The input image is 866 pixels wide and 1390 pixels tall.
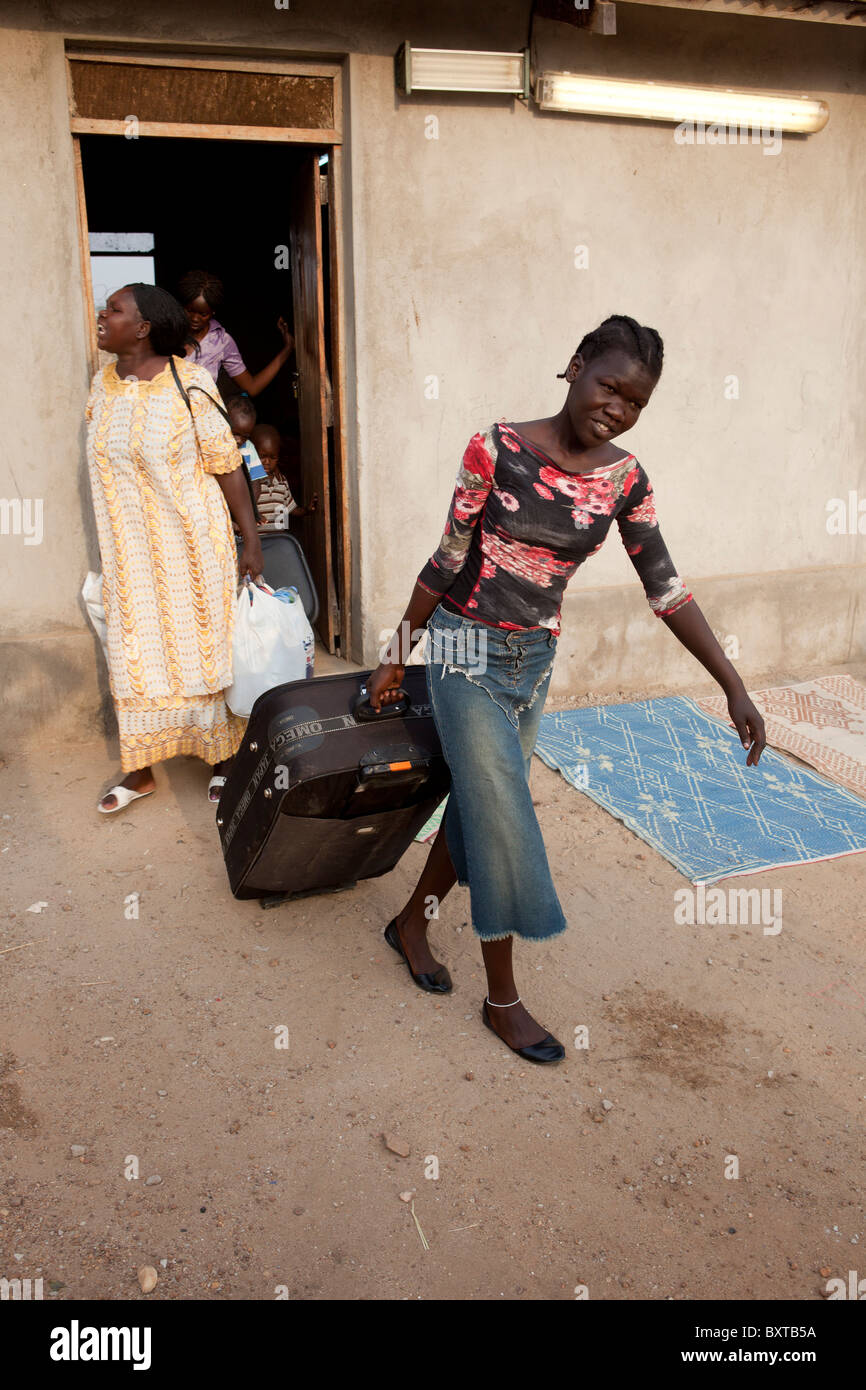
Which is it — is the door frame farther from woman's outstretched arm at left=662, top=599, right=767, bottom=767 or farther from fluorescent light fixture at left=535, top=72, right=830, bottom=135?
woman's outstretched arm at left=662, top=599, right=767, bottom=767

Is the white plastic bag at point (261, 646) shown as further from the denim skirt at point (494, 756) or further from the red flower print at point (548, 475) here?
the red flower print at point (548, 475)

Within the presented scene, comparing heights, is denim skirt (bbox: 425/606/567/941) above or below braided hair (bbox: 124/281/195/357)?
below

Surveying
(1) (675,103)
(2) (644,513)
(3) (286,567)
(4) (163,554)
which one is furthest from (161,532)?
(1) (675,103)

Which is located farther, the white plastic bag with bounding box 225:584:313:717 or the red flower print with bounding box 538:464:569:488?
the white plastic bag with bounding box 225:584:313:717

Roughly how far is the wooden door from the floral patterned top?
2844 mm

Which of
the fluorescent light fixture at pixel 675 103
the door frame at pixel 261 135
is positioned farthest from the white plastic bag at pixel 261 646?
the fluorescent light fixture at pixel 675 103

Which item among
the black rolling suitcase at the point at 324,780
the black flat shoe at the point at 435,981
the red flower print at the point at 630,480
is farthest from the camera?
the black flat shoe at the point at 435,981

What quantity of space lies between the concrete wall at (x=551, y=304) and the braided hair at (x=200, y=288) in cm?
60

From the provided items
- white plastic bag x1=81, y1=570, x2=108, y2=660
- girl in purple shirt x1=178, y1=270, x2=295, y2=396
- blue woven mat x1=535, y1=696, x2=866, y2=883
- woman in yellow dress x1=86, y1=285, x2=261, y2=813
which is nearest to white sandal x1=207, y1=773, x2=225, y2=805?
woman in yellow dress x1=86, y1=285, x2=261, y2=813

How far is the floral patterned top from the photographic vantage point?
2490mm

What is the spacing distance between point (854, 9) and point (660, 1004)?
4.63 metres

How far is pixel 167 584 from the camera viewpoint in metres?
4.06

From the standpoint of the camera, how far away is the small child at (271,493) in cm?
568
